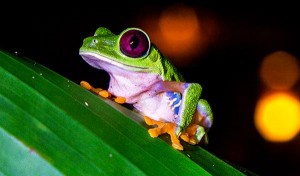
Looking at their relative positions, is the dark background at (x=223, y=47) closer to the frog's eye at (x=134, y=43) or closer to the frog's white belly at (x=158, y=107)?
the frog's white belly at (x=158, y=107)

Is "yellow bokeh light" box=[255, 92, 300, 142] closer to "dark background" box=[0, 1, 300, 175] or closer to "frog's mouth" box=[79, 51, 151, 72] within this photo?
"dark background" box=[0, 1, 300, 175]

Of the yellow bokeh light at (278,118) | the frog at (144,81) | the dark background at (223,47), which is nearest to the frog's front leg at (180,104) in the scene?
the frog at (144,81)

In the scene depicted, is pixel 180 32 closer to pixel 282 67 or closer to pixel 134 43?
pixel 282 67

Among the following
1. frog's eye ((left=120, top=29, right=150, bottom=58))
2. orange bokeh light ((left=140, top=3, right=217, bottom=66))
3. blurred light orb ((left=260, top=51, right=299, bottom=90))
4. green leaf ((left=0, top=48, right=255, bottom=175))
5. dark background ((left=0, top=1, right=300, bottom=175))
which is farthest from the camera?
orange bokeh light ((left=140, top=3, right=217, bottom=66))

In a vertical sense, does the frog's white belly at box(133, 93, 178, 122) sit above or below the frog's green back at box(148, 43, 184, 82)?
below

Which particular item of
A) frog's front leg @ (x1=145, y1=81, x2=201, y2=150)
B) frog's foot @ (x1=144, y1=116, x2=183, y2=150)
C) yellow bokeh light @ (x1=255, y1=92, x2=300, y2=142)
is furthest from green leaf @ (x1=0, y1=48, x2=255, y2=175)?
yellow bokeh light @ (x1=255, y1=92, x2=300, y2=142)

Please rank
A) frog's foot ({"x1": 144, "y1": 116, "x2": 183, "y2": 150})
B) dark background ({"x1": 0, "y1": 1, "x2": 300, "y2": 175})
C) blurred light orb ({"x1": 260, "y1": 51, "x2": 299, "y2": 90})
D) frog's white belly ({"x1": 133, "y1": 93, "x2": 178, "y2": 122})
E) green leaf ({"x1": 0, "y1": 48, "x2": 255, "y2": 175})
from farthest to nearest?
blurred light orb ({"x1": 260, "y1": 51, "x2": 299, "y2": 90})
dark background ({"x1": 0, "y1": 1, "x2": 300, "y2": 175})
frog's white belly ({"x1": 133, "y1": 93, "x2": 178, "y2": 122})
frog's foot ({"x1": 144, "y1": 116, "x2": 183, "y2": 150})
green leaf ({"x1": 0, "y1": 48, "x2": 255, "y2": 175})
